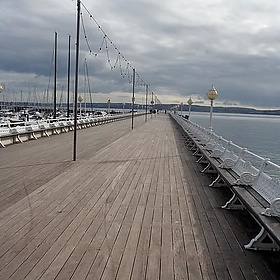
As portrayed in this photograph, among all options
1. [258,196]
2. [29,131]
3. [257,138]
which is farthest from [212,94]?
[257,138]

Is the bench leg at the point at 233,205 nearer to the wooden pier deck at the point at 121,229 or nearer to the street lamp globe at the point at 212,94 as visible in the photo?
the wooden pier deck at the point at 121,229

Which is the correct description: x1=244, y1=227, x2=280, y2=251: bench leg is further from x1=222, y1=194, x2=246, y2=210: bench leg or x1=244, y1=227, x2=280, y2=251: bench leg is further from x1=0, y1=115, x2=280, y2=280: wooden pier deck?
x1=222, y1=194, x2=246, y2=210: bench leg

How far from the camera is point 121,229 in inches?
176

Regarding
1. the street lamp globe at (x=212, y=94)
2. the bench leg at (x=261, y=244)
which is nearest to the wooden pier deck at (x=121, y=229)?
the bench leg at (x=261, y=244)

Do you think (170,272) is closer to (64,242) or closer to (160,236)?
(160,236)

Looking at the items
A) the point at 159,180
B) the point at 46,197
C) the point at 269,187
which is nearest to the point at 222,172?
the point at 159,180

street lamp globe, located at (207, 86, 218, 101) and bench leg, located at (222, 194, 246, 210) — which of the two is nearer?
bench leg, located at (222, 194, 246, 210)

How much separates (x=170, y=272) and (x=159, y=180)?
4.34m

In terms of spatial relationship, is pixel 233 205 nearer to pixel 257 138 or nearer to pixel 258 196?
pixel 258 196

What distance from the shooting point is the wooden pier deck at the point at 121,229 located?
11.0ft

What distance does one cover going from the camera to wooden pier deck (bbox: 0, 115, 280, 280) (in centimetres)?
337

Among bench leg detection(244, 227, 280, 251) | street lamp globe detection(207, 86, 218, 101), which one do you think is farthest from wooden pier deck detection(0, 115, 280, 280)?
street lamp globe detection(207, 86, 218, 101)

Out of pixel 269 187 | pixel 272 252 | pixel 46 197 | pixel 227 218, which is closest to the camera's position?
pixel 272 252

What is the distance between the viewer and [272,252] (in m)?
3.84
